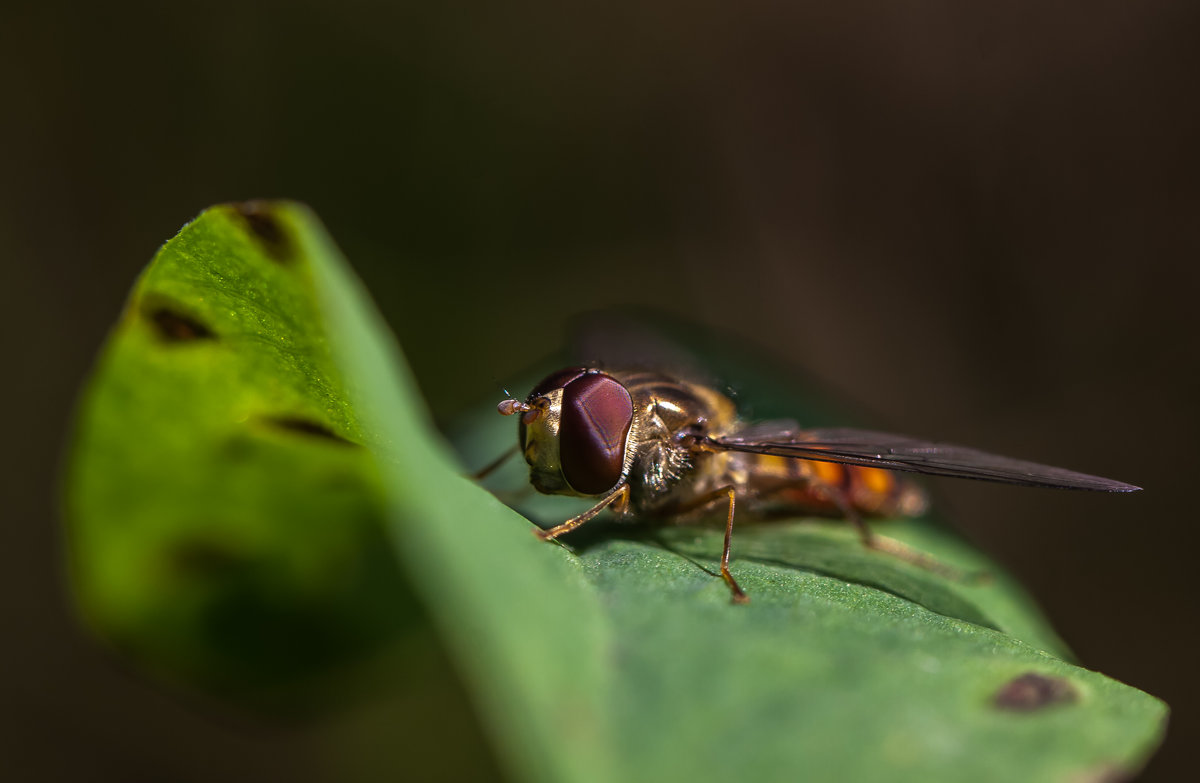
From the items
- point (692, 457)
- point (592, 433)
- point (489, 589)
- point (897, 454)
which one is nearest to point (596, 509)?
point (592, 433)

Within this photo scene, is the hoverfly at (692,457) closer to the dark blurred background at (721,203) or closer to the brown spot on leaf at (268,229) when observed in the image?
the brown spot on leaf at (268,229)

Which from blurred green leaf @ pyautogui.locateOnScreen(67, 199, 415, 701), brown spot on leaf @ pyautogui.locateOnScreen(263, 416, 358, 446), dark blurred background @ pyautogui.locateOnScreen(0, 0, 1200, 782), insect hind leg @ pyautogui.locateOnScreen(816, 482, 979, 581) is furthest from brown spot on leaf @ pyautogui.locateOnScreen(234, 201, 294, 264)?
dark blurred background @ pyautogui.locateOnScreen(0, 0, 1200, 782)

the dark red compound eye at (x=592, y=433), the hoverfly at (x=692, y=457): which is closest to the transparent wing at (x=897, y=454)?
the hoverfly at (x=692, y=457)

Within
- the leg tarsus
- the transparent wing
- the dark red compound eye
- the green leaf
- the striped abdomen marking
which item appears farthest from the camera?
the striped abdomen marking

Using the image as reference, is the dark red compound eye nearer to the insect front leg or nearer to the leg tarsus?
the insect front leg

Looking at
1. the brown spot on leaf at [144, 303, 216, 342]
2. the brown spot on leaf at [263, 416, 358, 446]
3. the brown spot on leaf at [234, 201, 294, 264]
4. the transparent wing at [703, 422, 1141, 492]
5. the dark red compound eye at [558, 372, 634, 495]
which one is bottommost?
the transparent wing at [703, 422, 1141, 492]

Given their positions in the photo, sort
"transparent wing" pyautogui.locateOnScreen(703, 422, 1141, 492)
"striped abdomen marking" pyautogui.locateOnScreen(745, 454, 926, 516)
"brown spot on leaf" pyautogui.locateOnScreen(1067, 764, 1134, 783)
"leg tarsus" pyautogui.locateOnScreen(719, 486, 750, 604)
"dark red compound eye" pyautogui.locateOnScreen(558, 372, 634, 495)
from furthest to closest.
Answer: "striped abdomen marking" pyautogui.locateOnScreen(745, 454, 926, 516), "dark red compound eye" pyautogui.locateOnScreen(558, 372, 634, 495), "transparent wing" pyautogui.locateOnScreen(703, 422, 1141, 492), "leg tarsus" pyautogui.locateOnScreen(719, 486, 750, 604), "brown spot on leaf" pyautogui.locateOnScreen(1067, 764, 1134, 783)
